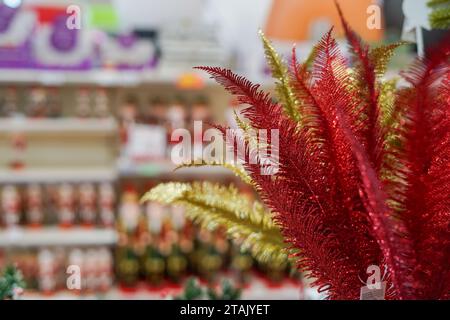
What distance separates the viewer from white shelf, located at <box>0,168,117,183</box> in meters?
3.73

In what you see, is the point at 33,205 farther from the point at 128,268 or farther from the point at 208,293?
the point at 208,293

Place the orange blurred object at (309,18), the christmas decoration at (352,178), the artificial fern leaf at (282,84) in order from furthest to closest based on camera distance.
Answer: the orange blurred object at (309,18)
the artificial fern leaf at (282,84)
the christmas decoration at (352,178)

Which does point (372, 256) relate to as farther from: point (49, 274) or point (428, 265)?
point (49, 274)

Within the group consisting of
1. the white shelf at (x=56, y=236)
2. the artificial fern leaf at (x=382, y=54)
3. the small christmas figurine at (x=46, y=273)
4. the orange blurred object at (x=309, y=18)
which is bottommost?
the small christmas figurine at (x=46, y=273)

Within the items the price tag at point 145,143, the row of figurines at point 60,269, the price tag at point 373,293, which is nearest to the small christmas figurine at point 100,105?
the price tag at point 145,143

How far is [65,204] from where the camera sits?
3721 millimetres

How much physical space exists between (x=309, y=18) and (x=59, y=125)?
1.85 meters

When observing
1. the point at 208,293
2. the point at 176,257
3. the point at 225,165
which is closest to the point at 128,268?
the point at 176,257

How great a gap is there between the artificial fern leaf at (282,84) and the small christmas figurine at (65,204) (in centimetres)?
284

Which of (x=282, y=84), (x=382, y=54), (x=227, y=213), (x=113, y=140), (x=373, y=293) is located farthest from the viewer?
(x=113, y=140)

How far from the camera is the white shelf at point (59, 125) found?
3.64 metres

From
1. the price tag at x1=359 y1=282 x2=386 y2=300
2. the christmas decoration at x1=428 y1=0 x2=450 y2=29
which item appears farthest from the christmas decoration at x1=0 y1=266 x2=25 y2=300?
the christmas decoration at x1=428 y1=0 x2=450 y2=29

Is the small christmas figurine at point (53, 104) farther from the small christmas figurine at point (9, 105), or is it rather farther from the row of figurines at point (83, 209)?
the row of figurines at point (83, 209)
